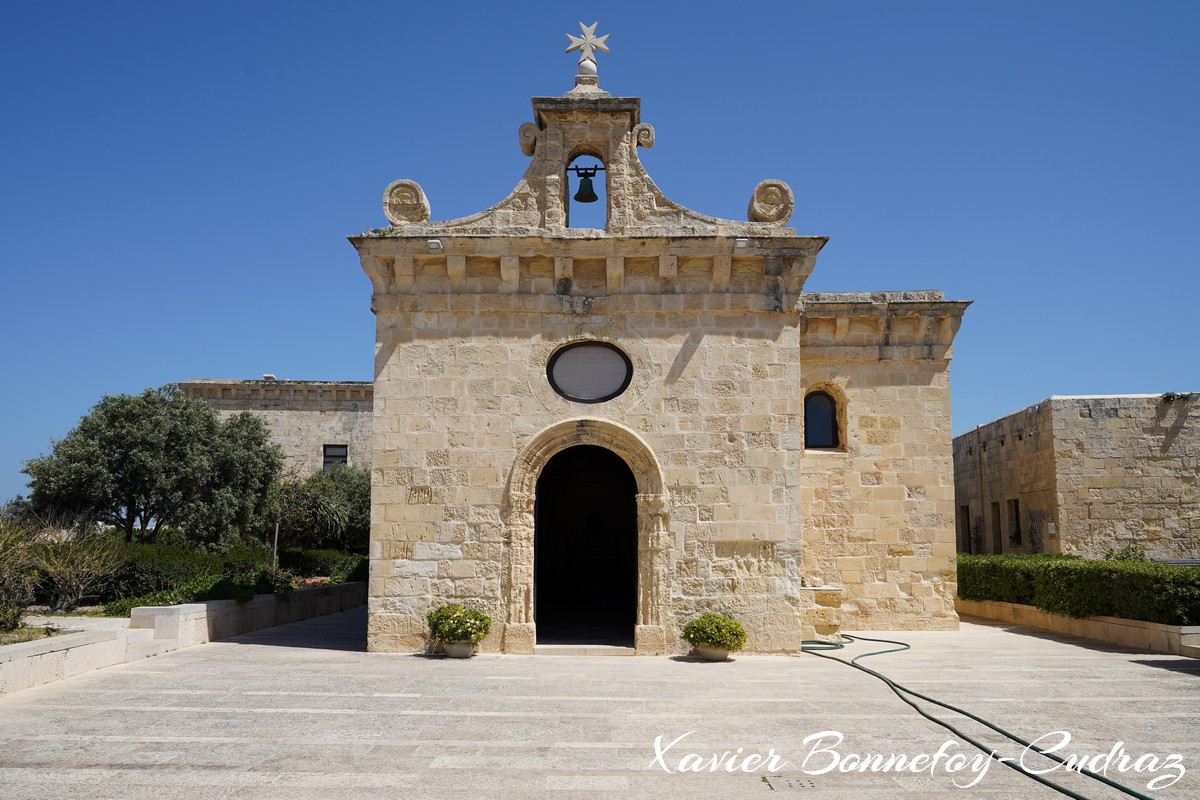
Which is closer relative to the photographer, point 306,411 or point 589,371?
point 589,371

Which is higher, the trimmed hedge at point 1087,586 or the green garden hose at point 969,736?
the trimmed hedge at point 1087,586

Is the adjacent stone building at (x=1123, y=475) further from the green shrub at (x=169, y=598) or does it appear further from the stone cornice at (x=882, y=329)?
the green shrub at (x=169, y=598)

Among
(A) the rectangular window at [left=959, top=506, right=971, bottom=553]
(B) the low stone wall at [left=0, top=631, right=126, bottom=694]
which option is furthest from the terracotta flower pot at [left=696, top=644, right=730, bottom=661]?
(A) the rectangular window at [left=959, top=506, right=971, bottom=553]

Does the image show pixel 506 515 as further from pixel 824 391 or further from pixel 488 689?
pixel 824 391

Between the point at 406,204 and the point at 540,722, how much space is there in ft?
26.9

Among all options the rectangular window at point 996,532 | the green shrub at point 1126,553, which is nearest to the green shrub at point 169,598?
the green shrub at point 1126,553

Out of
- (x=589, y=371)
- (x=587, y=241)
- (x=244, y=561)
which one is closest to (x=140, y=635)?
(x=589, y=371)

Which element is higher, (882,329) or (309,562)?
(882,329)

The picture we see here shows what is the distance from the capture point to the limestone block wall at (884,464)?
1627 cm

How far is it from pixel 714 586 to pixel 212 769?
753cm

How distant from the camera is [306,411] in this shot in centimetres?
3641

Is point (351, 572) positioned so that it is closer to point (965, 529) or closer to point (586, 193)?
point (586, 193)

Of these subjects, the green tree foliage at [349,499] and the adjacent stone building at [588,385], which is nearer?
the adjacent stone building at [588,385]

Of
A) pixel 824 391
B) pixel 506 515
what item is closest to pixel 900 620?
Result: pixel 824 391
